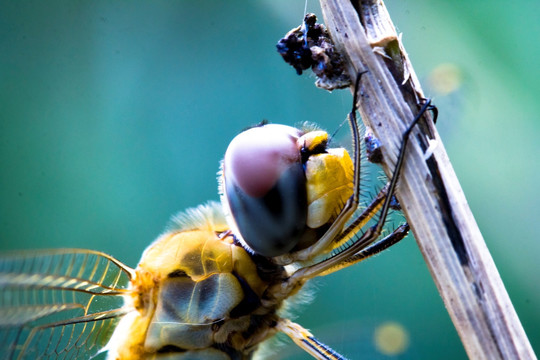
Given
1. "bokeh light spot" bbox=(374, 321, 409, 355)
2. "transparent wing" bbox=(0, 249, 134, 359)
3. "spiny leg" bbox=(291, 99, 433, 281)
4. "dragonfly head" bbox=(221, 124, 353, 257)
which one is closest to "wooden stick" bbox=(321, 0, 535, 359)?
"spiny leg" bbox=(291, 99, 433, 281)

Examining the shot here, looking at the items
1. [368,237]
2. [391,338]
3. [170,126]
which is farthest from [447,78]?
[170,126]

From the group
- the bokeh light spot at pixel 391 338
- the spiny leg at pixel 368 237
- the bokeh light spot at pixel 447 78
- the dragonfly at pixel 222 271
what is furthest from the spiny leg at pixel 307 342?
the bokeh light spot at pixel 447 78

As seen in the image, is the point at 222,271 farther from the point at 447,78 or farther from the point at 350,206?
the point at 447,78

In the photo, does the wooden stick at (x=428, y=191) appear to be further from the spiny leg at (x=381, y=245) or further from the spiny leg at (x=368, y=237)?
the spiny leg at (x=381, y=245)

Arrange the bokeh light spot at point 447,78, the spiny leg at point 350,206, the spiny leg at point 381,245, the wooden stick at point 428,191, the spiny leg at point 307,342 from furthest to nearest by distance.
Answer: the bokeh light spot at point 447,78 → the spiny leg at point 307,342 → the spiny leg at point 381,245 → the spiny leg at point 350,206 → the wooden stick at point 428,191

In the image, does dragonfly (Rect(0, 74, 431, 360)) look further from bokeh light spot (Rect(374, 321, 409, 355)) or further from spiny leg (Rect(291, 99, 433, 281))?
bokeh light spot (Rect(374, 321, 409, 355))

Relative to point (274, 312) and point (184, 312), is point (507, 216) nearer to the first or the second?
point (274, 312)

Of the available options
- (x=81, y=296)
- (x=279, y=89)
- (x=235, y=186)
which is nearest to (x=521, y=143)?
(x=279, y=89)
